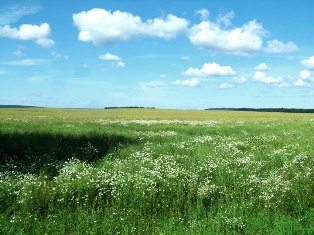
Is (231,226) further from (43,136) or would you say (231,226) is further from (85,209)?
(43,136)

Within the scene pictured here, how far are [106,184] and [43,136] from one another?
12054 mm

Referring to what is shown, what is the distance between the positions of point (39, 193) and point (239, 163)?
26.8 ft

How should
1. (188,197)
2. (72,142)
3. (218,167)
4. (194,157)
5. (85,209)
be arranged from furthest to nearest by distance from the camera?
(72,142), (194,157), (218,167), (188,197), (85,209)

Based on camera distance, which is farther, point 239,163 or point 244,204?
point 239,163

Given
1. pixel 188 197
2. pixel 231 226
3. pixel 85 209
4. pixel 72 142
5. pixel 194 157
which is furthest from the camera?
pixel 72 142

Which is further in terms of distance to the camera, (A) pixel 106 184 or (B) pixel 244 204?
(A) pixel 106 184

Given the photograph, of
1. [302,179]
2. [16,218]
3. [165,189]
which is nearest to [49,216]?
[16,218]

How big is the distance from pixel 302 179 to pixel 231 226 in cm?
457

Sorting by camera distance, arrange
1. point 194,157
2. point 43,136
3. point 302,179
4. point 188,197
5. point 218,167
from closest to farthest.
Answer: point 188,197, point 302,179, point 218,167, point 194,157, point 43,136

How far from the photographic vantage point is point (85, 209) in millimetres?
10500

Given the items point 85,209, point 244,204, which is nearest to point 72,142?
point 85,209

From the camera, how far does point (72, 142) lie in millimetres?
21000

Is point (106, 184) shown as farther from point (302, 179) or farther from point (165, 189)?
point (302, 179)

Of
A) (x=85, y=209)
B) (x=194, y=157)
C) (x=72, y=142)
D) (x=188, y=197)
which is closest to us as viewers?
(x=85, y=209)
